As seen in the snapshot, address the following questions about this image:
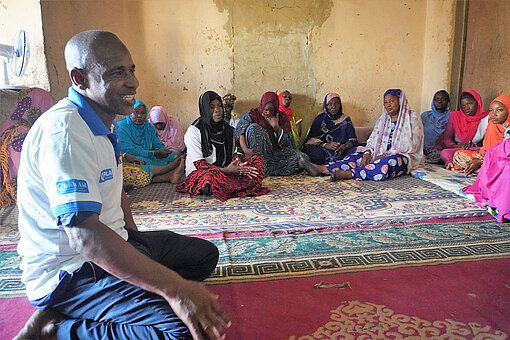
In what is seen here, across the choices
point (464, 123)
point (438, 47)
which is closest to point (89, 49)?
point (464, 123)

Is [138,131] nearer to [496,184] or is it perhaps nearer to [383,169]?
[383,169]

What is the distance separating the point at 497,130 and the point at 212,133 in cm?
346

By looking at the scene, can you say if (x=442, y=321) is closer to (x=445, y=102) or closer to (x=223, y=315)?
(x=223, y=315)

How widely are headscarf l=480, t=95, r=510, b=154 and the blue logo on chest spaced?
4669 mm

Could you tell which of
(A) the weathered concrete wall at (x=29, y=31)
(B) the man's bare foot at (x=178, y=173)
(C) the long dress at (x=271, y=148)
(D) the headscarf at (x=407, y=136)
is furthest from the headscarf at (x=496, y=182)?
(A) the weathered concrete wall at (x=29, y=31)

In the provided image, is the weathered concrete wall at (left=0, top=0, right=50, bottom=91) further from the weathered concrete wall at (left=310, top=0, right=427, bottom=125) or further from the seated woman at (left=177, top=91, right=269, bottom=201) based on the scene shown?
the weathered concrete wall at (left=310, top=0, right=427, bottom=125)

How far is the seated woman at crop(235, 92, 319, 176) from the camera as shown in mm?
5195

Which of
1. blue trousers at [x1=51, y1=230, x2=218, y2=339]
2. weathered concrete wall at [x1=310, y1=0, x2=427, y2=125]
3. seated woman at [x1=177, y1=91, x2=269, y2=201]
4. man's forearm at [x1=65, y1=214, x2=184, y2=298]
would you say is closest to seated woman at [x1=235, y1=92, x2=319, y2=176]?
seated woman at [x1=177, y1=91, x2=269, y2=201]

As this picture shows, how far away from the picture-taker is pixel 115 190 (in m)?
1.52

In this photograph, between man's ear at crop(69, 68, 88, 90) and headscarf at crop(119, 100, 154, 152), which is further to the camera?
headscarf at crop(119, 100, 154, 152)

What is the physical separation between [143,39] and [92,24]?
101 cm

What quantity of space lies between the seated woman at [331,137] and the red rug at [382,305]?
3.81m

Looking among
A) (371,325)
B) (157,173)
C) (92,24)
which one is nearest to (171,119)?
(157,173)

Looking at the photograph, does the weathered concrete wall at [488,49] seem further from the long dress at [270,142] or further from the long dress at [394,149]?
the long dress at [270,142]
